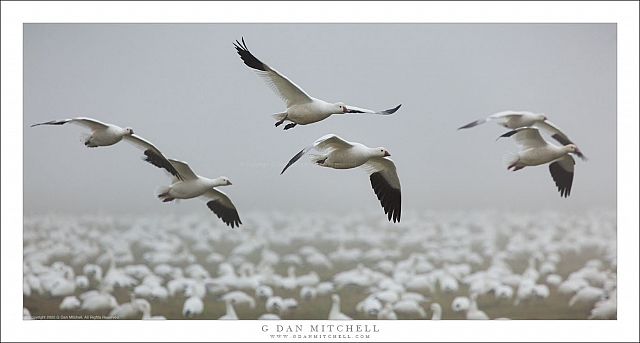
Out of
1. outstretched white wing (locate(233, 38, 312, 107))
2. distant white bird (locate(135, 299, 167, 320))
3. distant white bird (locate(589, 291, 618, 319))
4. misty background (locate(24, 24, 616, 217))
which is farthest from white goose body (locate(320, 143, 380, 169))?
distant white bird (locate(589, 291, 618, 319))

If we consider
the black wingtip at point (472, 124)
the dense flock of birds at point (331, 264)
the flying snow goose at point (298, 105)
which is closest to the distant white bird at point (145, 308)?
the dense flock of birds at point (331, 264)

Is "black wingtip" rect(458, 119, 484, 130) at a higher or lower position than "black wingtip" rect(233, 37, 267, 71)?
lower

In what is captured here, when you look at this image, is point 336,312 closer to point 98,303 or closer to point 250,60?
point 98,303

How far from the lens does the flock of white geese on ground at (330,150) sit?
4863 millimetres

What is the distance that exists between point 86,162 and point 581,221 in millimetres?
2826

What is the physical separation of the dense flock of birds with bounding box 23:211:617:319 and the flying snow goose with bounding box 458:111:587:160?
519 millimetres

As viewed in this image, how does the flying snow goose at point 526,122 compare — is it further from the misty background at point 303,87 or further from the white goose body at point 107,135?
the white goose body at point 107,135

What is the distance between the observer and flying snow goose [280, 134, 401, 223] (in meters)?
4.84

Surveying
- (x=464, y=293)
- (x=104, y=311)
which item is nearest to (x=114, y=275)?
(x=104, y=311)

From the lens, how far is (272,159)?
5426 mm

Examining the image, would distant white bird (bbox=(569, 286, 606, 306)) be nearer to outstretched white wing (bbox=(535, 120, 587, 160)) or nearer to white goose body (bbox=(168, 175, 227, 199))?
outstretched white wing (bbox=(535, 120, 587, 160))

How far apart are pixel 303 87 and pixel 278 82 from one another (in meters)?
0.46

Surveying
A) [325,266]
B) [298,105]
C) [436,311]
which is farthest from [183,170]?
[436,311]

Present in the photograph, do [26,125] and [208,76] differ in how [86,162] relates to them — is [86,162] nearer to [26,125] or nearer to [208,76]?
A: [26,125]
